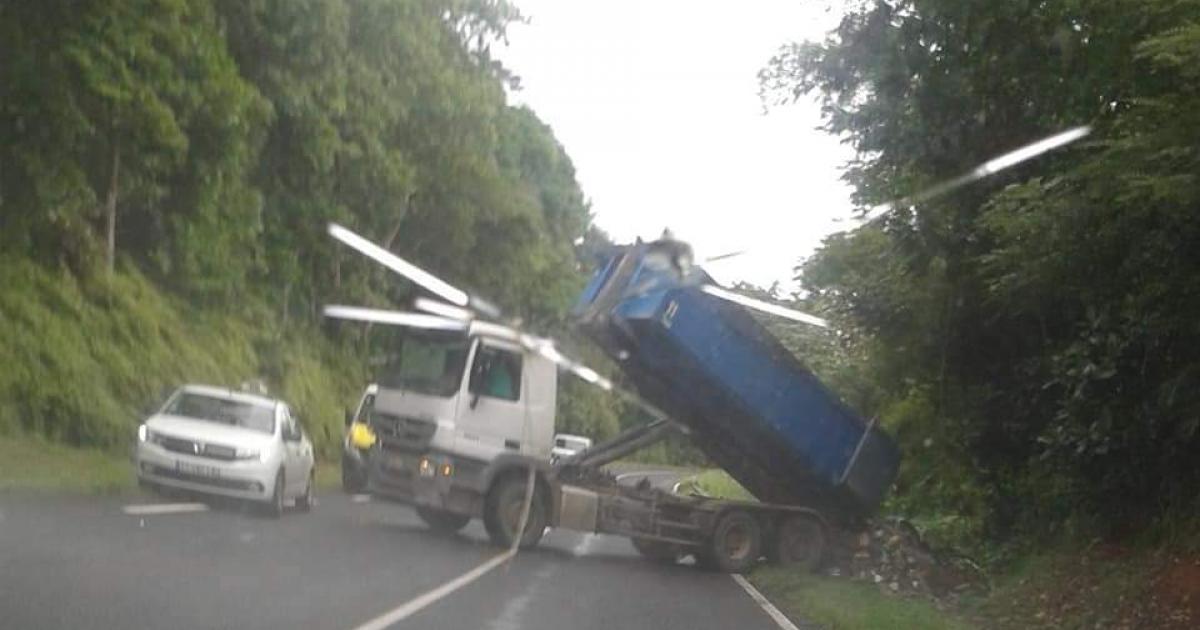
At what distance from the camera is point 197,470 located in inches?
856

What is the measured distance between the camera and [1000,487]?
2227 cm

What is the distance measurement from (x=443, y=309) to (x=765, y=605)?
8.04m

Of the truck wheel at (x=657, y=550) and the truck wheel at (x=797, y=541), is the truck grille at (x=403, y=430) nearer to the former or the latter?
the truck wheel at (x=657, y=550)

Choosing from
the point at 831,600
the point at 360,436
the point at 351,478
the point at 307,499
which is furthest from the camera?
the point at 351,478

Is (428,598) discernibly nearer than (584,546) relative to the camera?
Yes

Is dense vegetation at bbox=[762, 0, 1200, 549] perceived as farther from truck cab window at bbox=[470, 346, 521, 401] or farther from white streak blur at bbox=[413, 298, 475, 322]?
white streak blur at bbox=[413, 298, 475, 322]

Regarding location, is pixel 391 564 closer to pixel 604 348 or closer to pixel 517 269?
pixel 604 348

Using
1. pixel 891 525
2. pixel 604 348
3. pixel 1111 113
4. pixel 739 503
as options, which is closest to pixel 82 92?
pixel 604 348

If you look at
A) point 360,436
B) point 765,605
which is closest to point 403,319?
point 360,436

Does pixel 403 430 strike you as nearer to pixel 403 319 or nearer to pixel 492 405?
pixel 492 405

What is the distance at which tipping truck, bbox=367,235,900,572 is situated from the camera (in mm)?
20906

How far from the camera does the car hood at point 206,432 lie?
21859 mm

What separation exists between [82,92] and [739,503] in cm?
1074

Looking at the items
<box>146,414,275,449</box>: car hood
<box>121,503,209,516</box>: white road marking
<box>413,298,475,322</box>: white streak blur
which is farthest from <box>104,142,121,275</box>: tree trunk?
<box>121,503,209,516</box>: white road marking
